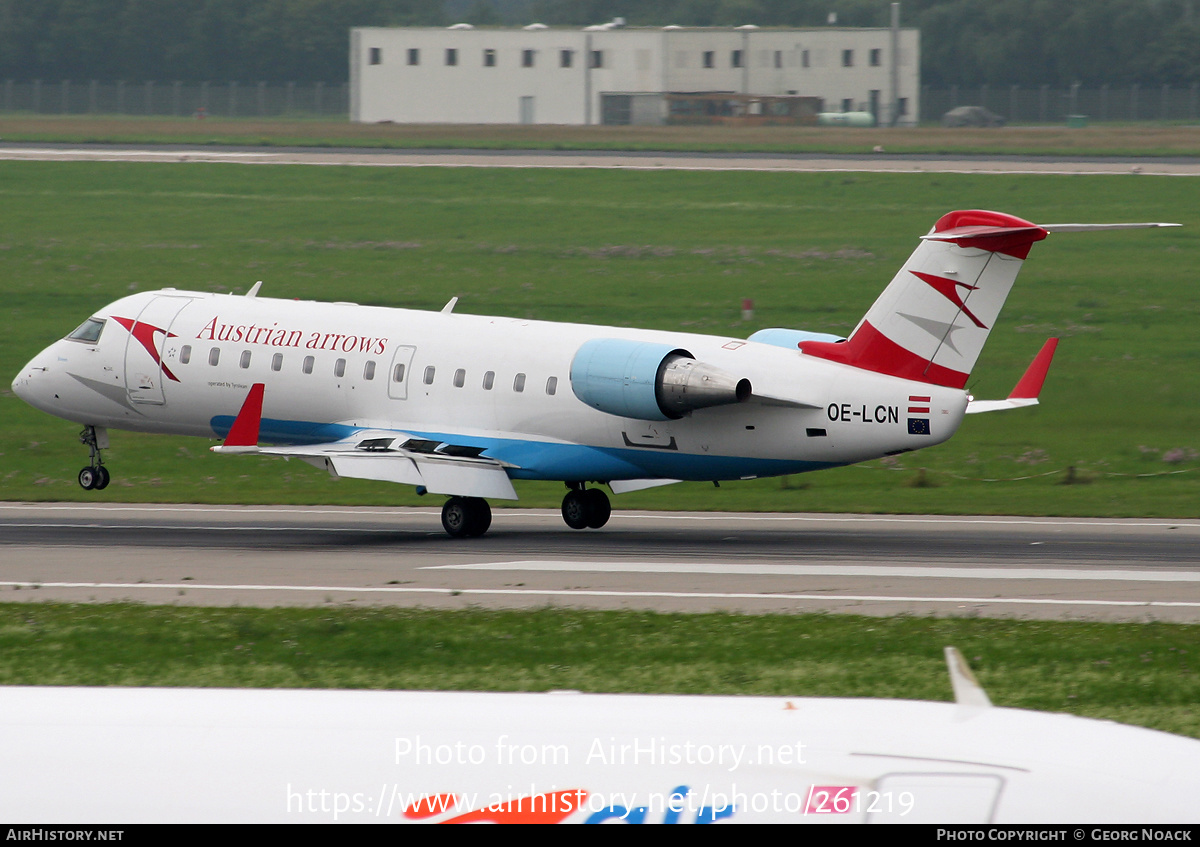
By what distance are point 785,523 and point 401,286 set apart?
27.5 m

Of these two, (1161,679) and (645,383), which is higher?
(645,383)

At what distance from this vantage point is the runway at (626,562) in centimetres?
1969

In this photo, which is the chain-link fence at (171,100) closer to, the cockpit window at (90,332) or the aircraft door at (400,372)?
the cockpit window at (90,332)

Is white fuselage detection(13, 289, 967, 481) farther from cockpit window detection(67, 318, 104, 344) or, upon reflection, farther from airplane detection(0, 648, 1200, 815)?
airplane detection(0, 648, 1200, 815)

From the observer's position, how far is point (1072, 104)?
11206cm

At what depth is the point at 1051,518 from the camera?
29.3 m

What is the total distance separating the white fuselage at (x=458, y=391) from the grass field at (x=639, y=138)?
50216mm

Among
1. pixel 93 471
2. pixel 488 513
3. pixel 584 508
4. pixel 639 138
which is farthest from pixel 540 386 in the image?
pixel 639 138

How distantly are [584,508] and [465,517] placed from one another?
2.24m

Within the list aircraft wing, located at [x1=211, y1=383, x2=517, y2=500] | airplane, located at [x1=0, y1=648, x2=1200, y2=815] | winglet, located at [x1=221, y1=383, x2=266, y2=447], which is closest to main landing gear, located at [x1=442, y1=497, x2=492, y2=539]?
aircraft wing, located at [x1=211, y1=383, x2=517, y2=500]

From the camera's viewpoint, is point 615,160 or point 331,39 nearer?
point 615,160

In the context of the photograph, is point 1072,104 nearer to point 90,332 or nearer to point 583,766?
point 90,332
